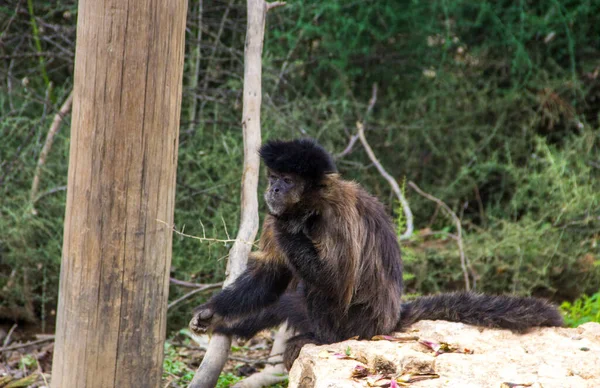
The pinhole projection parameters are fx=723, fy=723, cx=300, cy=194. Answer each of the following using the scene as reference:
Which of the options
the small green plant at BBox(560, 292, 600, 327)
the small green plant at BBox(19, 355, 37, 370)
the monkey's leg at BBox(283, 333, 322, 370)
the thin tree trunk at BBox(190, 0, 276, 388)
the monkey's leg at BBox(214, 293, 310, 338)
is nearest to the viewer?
the monkey's leg at BBox(283, 333, 322, 370)

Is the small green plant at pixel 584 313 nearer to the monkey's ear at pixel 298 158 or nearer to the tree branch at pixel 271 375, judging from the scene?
the tree branch at pixel 271 375

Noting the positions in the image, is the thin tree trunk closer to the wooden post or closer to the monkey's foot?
the monkey's foot

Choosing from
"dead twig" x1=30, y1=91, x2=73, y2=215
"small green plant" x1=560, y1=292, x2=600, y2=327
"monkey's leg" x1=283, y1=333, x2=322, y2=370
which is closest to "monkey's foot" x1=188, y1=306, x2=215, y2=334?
"monkey's leg" x1=283, y1=333, x2=322, y2=370

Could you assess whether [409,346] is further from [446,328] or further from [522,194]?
[522,194]

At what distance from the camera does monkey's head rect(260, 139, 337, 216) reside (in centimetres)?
434

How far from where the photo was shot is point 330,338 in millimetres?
4645

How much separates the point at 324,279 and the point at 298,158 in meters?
0.74

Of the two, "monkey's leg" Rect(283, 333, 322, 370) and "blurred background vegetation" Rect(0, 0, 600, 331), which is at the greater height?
"blurred background vegetation" Rect(0, 0, 600, 331)

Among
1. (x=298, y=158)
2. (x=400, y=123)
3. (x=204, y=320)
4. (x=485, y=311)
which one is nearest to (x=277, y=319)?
(x=204, y=320)

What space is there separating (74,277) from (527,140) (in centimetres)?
689

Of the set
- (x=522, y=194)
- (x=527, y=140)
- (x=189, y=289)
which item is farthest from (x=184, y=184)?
(x=527, y=140)

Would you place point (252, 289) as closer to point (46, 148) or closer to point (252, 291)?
point (252, 291)

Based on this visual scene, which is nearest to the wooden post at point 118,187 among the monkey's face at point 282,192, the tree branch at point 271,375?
the monkey's face at point 282,192

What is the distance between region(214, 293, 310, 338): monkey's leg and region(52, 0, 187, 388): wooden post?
1117mm
